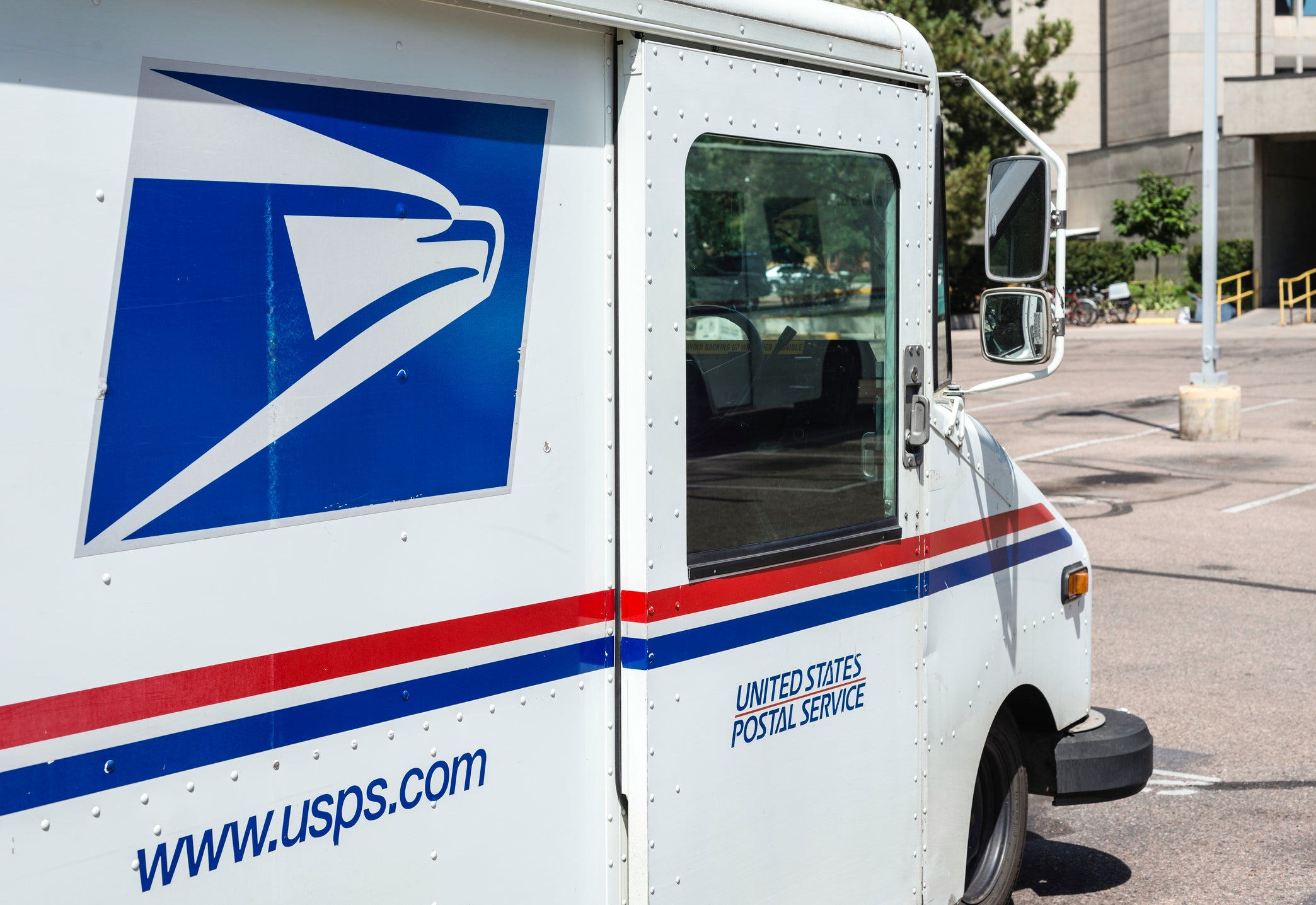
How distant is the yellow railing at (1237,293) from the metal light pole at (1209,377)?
74.6 ft

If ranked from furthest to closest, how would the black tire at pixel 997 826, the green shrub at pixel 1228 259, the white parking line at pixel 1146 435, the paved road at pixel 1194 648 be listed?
the green shrub at pixel 1228 259, the white parking line at pixel 1146 435, the paved road at pixel 1194 648, the black tire at pixel 997 826

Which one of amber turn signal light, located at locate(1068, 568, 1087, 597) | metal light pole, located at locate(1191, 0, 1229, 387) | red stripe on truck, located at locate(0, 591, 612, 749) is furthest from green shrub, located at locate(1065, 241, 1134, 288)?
red stripe on truck, located at locate(0, 591, 612, 749)

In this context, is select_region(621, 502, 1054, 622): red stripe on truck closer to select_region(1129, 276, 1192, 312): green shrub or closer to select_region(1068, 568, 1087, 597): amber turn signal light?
select_region(1068, 568, 1087, 597): amber turn signal light

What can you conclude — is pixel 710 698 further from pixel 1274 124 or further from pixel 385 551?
pixel 1274 124

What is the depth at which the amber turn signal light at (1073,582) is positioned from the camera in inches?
160

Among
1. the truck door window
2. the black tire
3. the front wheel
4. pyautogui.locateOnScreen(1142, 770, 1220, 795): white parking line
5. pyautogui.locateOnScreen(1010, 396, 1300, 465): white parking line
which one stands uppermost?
the front wheel

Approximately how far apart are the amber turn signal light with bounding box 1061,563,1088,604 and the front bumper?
43 centimetres

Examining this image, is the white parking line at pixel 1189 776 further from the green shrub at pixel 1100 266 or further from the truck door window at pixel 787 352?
the green shrub at pixel 1100 266

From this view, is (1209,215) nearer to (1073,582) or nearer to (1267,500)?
(1267,500)

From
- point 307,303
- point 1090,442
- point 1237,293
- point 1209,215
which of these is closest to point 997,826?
point 307,303

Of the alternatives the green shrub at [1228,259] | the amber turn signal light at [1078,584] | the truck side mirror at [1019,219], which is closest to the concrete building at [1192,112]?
the green shrub at [1228,259]

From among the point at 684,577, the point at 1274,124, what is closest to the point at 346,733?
the point at 684,577

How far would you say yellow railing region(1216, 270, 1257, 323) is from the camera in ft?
122

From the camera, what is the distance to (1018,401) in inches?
803
